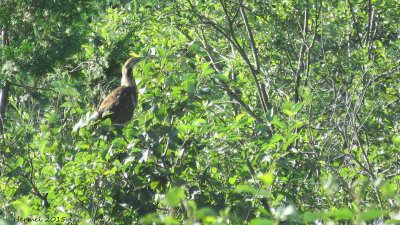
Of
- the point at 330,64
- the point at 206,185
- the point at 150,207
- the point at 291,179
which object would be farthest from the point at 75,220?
the point at 330,64

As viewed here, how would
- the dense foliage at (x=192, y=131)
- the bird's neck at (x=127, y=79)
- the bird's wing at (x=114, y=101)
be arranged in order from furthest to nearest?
1. the bird's neck at (x=127, y=79)
2. the bird's wing at (x=114, y=101)
3. the dense foliage at (x=192, y=131)

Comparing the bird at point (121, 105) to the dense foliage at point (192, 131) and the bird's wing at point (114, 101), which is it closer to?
the bird's wing at point (114, 101)

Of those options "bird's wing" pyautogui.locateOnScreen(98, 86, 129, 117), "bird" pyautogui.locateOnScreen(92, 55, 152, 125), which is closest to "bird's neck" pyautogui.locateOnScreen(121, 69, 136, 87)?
"bird" pyautogui.locateOnScreen(92, 55, 152, 125)

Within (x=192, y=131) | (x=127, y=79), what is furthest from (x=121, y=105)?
(x=192, y=131)

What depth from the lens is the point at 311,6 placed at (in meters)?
6.89

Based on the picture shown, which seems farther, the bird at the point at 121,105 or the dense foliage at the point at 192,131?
the bird at the point at 121,105

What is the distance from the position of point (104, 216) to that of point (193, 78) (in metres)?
1.04

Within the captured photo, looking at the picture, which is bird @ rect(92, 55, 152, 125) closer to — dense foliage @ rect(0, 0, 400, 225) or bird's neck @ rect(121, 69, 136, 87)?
bird's neck @ rect(121, 69, 136, 87)

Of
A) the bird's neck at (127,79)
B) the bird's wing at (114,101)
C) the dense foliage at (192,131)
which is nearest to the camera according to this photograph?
the dense foliage at (192,131)

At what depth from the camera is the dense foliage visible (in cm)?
354

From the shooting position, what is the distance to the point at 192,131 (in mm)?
3840

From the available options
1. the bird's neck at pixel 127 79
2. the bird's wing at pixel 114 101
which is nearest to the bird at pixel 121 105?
the bird's wing at pixel 114 101

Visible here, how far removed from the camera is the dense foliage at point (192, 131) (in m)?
3.54

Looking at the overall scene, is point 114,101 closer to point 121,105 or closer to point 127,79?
point 121,105
